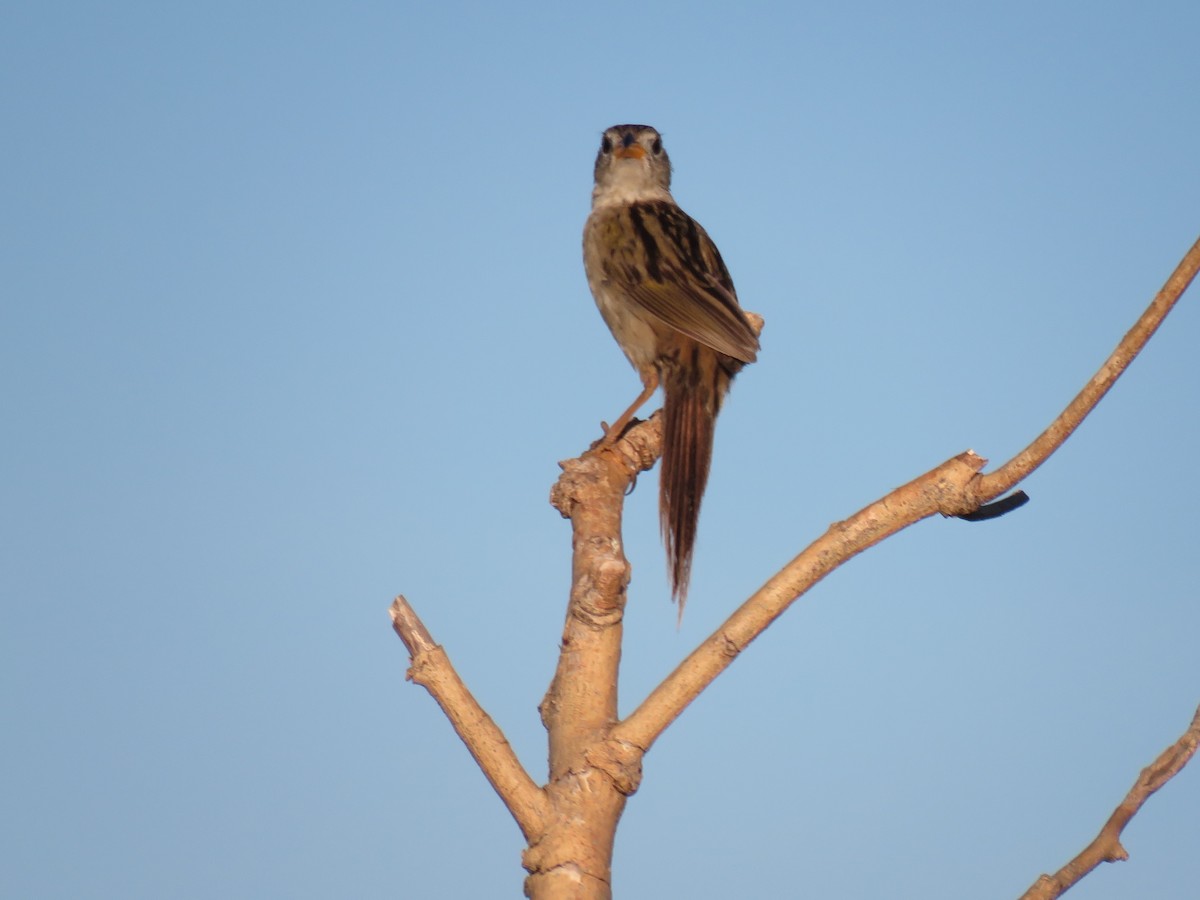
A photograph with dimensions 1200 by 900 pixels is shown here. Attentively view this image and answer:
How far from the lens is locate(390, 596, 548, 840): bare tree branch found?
307 cm

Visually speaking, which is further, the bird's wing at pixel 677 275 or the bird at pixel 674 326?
the bird's wing at pixel 677 275

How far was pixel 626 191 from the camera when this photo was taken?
6.79 metres

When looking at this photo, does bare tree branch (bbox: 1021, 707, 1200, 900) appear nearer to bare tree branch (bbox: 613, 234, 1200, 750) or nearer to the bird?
bare tree branch (bbox: 613, 234, 1200, 750)

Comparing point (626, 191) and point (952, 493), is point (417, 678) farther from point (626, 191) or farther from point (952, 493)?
point (626, 191)

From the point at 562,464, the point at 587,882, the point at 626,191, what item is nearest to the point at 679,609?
the point at 562,464

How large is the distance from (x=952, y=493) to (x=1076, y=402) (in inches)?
15.6

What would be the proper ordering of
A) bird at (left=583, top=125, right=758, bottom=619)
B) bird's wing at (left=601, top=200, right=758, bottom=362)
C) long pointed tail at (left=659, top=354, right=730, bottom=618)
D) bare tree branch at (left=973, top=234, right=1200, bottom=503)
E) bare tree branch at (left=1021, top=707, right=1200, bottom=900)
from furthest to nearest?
bird's wing at (left=601, top=200, right=758, bottom=362) < bird at (left=583, top=125, right=758, bottom=619) < long pointed tail at (left=659, top=354, right=730, bottom=618) < bare tree branch at (left=973, top=234, right=1200, bottom=503) < bare tree branch at (left=1021, top=707, right=1200, bottom=900)

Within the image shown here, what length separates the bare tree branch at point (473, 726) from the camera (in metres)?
3.07

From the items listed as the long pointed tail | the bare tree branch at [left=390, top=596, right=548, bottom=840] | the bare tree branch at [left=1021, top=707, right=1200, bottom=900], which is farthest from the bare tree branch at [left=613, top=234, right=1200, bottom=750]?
the long pointed tail

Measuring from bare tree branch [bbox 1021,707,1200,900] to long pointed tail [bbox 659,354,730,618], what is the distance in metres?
1.82

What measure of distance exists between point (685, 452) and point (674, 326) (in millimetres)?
638

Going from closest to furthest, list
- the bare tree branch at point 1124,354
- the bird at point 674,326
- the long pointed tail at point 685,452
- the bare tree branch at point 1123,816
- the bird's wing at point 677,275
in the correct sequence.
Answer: the bare tree branch at point 1123,816 < the bare tree branch at point 1124,354 < the long pointed tail at point 685,452 < the bird at point 674,326 < the bird's wing at point 677,275

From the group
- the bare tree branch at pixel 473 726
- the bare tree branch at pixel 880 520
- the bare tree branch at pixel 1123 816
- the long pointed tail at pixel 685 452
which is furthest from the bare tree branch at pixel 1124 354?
the long pointed tail at pixel 685 452

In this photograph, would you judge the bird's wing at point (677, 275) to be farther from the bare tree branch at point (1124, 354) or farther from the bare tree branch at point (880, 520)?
the bare tree branch at point (1124, 354)
